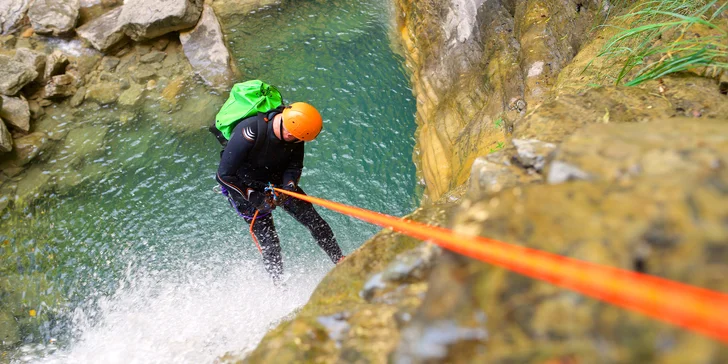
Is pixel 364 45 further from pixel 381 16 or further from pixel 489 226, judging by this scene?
pixel 489 226

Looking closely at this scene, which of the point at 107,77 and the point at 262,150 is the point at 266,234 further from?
the point at 107,77

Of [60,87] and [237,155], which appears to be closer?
[237,155]

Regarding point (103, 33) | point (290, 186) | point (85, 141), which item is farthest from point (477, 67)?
point (103, 33)

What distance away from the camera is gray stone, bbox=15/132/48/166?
6254mm

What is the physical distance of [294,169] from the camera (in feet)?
12.8

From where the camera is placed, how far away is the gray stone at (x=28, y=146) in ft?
20.5

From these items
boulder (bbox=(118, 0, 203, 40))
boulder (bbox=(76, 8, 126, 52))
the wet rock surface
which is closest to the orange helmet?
the wet rock surface

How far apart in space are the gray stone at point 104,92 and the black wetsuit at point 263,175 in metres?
4.82

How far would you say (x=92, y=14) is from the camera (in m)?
8.51

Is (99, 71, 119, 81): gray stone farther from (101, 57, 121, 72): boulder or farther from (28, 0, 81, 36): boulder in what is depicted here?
(28, 0, 81, 36): boulder

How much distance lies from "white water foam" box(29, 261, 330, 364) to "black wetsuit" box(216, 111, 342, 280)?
0.37m

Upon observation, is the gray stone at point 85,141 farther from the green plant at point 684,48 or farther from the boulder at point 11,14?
the green plant at point 684,48

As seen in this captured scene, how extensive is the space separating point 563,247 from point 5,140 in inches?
289

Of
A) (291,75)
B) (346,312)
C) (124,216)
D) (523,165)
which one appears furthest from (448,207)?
(291,75)
